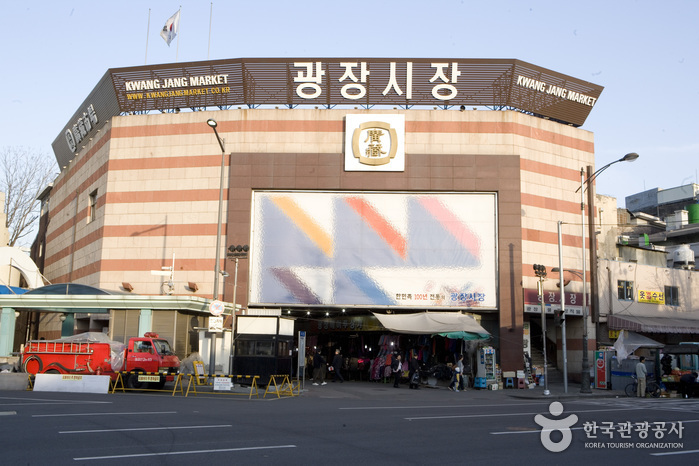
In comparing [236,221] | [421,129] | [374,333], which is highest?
[421,129]

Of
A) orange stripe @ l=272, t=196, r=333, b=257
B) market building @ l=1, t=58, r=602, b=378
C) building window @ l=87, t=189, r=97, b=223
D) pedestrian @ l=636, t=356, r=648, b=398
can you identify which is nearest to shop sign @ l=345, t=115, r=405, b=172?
market building @ l=1, t=58, r=602, b=378

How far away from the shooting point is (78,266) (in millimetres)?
43031

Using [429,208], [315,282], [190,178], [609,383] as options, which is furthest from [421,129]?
[609,383]

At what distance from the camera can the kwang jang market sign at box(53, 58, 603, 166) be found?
3662 centimetres

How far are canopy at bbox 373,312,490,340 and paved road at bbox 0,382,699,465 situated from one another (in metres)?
10.2

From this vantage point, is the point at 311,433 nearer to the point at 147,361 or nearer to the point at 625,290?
the point at 147,361

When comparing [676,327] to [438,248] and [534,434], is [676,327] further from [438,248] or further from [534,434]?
[534,434]

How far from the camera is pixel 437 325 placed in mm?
31312

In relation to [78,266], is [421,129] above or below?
above

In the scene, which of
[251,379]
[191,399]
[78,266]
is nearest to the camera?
[191,399]

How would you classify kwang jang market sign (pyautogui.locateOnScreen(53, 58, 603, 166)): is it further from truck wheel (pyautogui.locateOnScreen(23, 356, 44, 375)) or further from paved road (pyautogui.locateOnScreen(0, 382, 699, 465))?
paved road (pyautogui.locateOnScreen(0, 382, 699, 465))

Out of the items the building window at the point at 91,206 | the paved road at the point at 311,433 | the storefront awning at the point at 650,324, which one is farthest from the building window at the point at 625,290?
the building window at the point at 91,206

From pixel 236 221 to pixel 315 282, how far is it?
5.61 meters

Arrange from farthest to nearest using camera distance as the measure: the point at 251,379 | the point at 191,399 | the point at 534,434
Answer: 1. the point at 251,379
2. the point at 191,399
3. the point at 534,434
